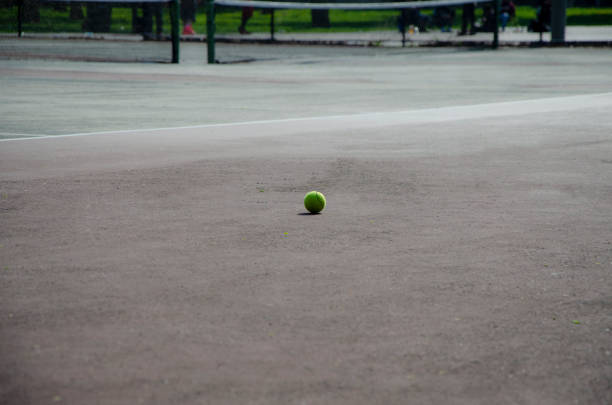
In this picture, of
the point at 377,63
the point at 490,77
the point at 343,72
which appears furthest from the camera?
the point at 377,63

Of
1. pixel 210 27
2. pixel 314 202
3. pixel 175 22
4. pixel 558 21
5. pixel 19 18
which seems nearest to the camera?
pixel 314 202

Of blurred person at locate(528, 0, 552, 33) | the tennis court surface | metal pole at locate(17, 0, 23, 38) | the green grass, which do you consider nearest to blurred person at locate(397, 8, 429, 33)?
the green grass

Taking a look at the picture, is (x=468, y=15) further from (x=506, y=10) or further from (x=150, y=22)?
(x=150, y=22)

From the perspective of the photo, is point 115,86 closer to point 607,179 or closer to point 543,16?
point 607,179

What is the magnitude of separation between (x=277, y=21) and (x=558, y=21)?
26.7 meters

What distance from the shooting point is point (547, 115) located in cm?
1391

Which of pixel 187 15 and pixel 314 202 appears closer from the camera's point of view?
pixel 314 202

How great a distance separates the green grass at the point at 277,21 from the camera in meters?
30.6

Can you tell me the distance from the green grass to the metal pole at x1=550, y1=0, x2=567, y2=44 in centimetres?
1136

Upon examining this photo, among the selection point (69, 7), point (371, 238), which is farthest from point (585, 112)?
point (69, 7)

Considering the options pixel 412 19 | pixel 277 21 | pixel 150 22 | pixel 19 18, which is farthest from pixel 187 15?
pixel 277 21

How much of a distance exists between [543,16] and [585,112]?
2360 centimetres

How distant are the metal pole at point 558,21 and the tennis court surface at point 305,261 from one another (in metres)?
20.2

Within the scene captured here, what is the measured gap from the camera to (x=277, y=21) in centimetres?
5797
